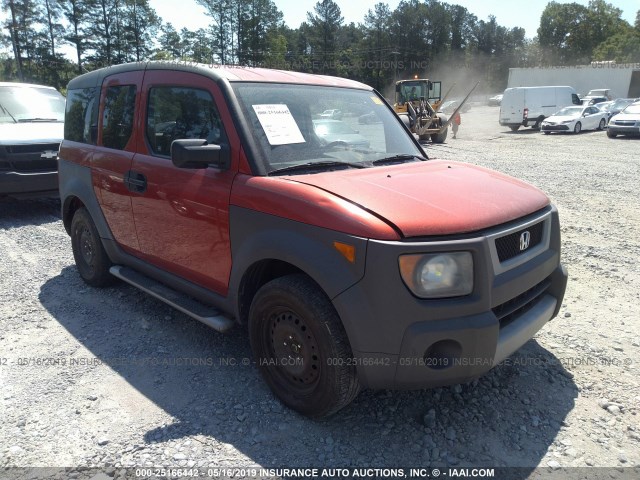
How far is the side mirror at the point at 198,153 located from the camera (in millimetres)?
2955

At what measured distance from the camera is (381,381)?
2.51 m

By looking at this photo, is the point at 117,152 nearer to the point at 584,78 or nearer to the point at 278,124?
the point at 278,124

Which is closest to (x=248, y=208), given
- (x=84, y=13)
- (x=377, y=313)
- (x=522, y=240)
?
(x=377, y=313)

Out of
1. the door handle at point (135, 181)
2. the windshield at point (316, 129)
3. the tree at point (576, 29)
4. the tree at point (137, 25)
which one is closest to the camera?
the windshield at point (316, 129)

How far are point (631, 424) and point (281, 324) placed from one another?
2.13m

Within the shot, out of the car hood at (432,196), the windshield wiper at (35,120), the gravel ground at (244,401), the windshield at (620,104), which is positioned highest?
the windshield at (620,104)

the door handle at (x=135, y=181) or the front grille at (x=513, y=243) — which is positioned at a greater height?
the door handle at (x=135, y=181)

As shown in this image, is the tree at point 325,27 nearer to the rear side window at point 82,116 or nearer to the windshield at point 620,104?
A: the windshield at point 620,104

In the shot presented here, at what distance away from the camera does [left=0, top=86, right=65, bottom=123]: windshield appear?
27.4ft

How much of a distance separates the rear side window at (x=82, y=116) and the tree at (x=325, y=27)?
72946 mm

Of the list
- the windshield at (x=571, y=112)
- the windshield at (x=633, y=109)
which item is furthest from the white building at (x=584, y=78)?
the windshield at (x=633, y=109)

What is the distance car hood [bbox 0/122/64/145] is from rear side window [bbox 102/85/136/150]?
13.2ft

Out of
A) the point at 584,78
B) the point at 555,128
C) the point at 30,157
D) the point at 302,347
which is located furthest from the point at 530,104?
the point at 302,347

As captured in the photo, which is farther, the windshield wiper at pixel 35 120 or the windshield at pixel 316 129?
the windshield wiper at pixel 35 120
